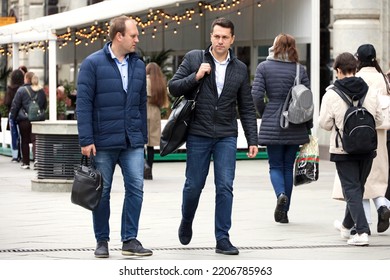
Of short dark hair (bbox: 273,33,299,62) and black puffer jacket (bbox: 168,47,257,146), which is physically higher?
short dark hair (bbox: 273,33,299,62)

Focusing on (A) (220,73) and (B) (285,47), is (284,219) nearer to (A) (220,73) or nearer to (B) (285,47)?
(B) (285,47)

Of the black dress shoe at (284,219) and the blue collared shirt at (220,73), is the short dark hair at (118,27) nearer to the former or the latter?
the blue collared shirt at (220,73)

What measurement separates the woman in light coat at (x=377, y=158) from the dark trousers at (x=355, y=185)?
541 millimetres

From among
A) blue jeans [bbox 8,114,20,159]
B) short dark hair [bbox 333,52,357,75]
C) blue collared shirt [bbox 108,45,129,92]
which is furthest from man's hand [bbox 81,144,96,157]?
blue jeans [bbox 8,114,20,159]

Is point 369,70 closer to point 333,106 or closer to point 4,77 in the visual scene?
point 333,106

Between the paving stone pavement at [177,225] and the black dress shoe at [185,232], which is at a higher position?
the black dress shoe at [185,232]

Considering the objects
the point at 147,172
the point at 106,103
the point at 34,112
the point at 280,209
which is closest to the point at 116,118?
the point at 106,103

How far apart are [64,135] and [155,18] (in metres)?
10.6

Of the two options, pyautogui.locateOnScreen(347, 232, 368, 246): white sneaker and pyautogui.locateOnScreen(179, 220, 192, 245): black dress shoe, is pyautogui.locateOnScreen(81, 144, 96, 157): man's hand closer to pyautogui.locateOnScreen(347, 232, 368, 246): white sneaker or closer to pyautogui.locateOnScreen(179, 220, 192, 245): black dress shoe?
pyautogui.locateOnScreen(179, 220, 192, 245): black dress shoe

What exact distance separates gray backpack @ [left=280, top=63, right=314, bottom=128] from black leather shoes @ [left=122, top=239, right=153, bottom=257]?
10.4 ft

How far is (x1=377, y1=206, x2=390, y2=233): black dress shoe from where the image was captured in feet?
41.9

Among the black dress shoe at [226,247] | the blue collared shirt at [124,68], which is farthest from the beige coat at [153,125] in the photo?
the blue collared shirt at [124,68]

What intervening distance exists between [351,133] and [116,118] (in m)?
2.20

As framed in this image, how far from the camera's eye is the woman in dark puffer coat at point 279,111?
1388 centimetres
